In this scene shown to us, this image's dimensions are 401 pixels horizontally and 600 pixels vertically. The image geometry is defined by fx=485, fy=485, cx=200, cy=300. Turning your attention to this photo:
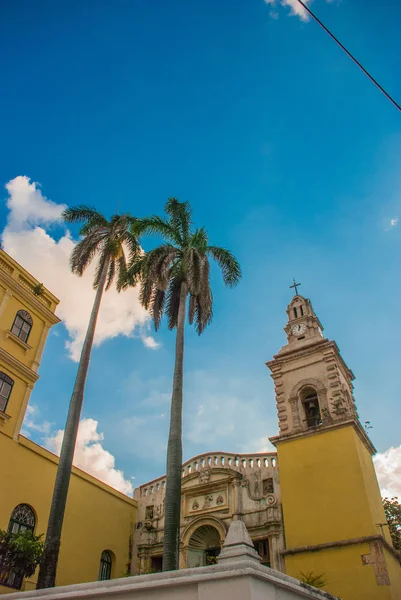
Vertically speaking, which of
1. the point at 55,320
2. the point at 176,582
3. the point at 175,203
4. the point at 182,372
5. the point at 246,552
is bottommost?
the point at 176,582

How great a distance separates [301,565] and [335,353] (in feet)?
29.4

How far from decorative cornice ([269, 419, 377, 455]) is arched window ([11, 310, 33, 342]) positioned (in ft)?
39.3

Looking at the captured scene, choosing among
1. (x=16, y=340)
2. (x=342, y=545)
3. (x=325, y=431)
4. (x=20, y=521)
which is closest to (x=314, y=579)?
(x=342, y=545)

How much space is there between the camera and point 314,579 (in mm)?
16594

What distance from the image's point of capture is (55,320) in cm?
2370

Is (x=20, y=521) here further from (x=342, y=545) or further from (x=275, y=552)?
(x=342, y=545)

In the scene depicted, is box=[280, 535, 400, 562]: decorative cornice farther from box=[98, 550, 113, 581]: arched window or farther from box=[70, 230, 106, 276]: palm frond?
box=[70, 230, 106, 276]: palm frond

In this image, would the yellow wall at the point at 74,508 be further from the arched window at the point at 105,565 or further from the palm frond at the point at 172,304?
the palm frond at the point at 172,304

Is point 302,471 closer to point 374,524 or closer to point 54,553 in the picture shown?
point 374,524

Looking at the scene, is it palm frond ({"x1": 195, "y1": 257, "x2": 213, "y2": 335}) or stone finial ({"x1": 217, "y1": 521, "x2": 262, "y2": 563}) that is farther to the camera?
palm frond ({"x1": 195, "y1": 257, "x2": 213, "y2": 335})

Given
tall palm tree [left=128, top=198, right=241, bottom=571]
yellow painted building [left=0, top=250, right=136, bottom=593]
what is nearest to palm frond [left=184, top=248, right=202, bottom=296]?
tall palm tree [left=128, top=198, right=241, bottom=571]

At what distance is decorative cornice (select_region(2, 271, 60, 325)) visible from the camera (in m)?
21.3

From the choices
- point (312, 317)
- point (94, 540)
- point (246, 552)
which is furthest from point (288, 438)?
point (246, 552)

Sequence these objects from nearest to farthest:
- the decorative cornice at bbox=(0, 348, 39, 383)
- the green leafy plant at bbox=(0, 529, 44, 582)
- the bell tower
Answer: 1. the green leafy plant at bbox=(0, 529, 44, 582)
2. the bell tower
3. the decorative cornice at bbox=(0, 348, 39, 383)
